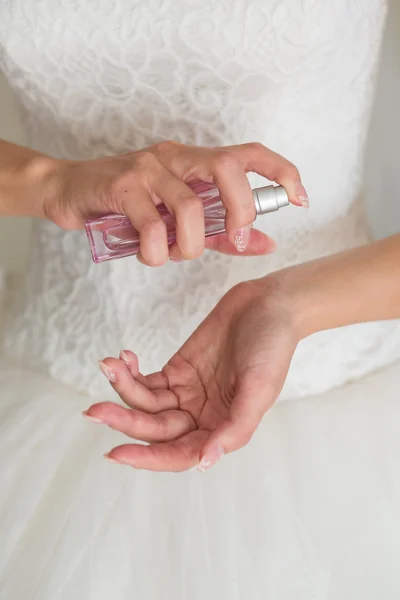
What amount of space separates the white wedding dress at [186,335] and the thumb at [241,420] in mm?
151

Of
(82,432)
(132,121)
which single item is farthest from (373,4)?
(82,432)

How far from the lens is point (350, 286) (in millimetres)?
627

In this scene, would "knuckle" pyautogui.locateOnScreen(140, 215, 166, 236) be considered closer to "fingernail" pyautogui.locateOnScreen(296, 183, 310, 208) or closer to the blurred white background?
"fingernail" pyautogui.locateOnScreen(296, 183, 310, 208)

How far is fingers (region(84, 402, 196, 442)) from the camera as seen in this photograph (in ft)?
1.56

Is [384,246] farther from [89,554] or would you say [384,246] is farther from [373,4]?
[89,554]

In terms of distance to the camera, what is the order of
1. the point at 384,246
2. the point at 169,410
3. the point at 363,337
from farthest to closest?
the point at 363,337 < the point at 384,246 < the point at 169,410

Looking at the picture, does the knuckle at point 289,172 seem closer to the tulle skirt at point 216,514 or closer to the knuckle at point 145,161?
the knuckle at point 145,161

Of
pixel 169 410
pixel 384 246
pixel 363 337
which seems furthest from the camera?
pixel 363 337

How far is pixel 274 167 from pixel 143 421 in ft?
0.73

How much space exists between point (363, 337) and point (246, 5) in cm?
37

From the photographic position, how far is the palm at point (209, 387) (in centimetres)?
48

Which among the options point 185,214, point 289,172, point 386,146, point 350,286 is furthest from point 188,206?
point 386,146

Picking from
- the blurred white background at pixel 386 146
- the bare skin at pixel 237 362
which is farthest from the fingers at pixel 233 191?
the blurred white background at pixel 386 146

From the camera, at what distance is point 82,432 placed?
0.71 metres
